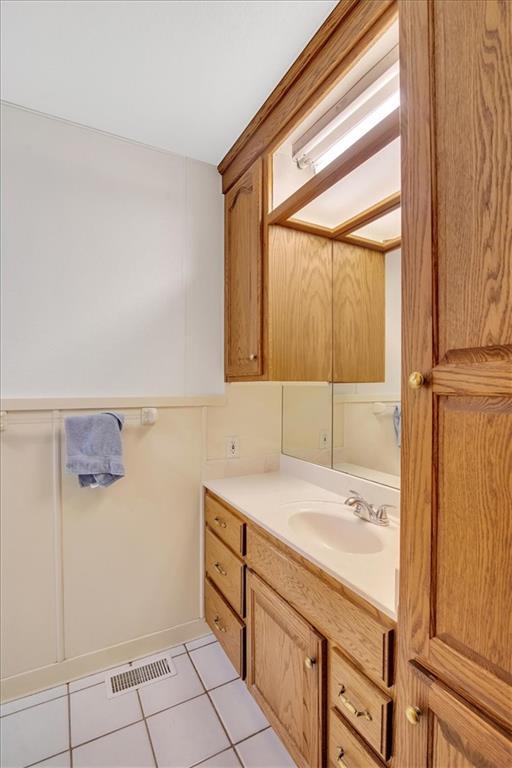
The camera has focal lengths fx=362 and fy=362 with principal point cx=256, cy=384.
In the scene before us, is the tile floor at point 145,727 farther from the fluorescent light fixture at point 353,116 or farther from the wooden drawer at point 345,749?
the fluorescent light fixture at point 353,116

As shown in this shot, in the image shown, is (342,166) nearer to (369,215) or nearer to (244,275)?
(369,215)

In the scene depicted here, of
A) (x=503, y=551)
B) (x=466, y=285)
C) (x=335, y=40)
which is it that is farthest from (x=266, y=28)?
(x=503, y=551)

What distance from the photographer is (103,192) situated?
160 centimetres

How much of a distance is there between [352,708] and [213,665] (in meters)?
1.00

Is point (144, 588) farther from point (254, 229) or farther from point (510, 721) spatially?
point (254, 229)

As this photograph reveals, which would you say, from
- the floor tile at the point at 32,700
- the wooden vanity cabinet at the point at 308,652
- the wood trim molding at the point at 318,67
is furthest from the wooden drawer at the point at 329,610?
the wood trim molding at the point at 318,67

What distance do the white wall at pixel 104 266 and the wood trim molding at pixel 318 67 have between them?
449 mm

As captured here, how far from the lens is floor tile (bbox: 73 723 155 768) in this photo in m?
1.21

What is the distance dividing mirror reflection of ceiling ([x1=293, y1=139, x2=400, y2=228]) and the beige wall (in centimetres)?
90

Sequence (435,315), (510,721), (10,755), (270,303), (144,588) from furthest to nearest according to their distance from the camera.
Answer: (144,588) < (270,303) < (10,755) < (435,315) < (510,721)

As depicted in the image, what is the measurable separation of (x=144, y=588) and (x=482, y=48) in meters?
2.06

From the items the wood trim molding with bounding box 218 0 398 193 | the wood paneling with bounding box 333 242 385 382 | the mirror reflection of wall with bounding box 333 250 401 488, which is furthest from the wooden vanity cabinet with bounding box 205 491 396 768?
the wood trim molding with bounding box 218 0 398 193

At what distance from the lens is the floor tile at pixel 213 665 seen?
1557 millimetres

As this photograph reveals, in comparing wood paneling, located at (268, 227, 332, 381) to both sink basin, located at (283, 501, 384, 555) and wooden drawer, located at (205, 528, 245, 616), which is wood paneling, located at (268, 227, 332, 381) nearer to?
sink basin, located at (283, 501, 384, 555)
